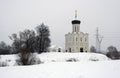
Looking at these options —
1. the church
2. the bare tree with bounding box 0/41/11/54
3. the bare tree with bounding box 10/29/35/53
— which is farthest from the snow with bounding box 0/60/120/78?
the bare tree with bounding box 0/41/11/54

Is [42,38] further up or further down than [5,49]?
further up

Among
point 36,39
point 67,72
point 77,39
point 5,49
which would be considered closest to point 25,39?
point 36,39

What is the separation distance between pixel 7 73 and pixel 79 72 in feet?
18.7

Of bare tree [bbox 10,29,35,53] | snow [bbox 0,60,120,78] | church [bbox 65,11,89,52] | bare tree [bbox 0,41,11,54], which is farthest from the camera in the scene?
bare tree [bbox 0,41,11,54]

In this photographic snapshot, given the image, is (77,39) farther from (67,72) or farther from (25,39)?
(67,72)

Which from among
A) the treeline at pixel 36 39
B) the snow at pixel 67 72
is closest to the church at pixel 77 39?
the treeline at pixel 36 39

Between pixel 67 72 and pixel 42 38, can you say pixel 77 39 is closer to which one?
pixel 42 38

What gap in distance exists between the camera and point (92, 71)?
1395 centimetres

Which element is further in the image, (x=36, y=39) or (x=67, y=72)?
(x=36, y=39)

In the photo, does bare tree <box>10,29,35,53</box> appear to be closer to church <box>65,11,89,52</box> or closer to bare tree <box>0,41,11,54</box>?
church <box>65,11,89,52</box>

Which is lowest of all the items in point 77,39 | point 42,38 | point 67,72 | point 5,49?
point 67,72

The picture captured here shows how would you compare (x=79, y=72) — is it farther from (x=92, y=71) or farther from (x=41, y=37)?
(x=41, y=37)

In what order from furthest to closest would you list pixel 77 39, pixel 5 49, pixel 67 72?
pixel 5 49 < pixel 77 39 < pixel 67 72

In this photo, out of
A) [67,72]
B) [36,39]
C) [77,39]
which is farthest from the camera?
[77,39]
